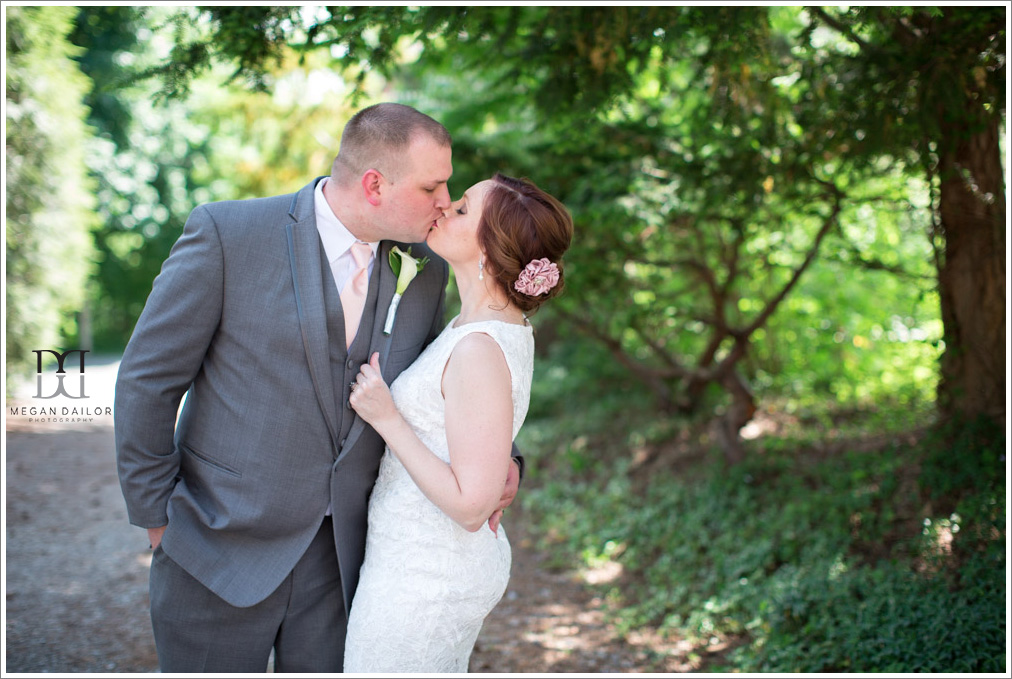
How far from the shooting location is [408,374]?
2330mm

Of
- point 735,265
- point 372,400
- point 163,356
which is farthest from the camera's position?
point 735,265

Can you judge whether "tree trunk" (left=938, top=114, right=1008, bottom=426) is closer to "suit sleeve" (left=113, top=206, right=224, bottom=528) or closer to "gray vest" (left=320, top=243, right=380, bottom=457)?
"gray vest" (left=320, top=243, right=380, bottom=457)

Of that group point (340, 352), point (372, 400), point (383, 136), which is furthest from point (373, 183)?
point (372, 400)

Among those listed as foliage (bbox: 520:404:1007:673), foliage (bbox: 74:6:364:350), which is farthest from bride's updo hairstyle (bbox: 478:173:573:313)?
foliage (bbox: 74:6:364:350)

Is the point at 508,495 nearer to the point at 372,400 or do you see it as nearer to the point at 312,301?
the point at 372,400

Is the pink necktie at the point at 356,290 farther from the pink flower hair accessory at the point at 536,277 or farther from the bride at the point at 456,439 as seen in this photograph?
the pink flower hair accessory at the point at 536,277

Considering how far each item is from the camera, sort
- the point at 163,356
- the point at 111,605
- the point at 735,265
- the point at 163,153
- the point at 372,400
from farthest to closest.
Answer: the point at 163,153, the point at 735,265, the point at 111,605, the point at 372,400, the point at 163,356

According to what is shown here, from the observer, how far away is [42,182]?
8.45 metres

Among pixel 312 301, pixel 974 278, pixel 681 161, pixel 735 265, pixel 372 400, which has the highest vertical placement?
pixel 681 161

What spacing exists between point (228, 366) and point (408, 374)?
1.77ft

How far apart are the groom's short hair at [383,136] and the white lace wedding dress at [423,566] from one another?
57 centimetres

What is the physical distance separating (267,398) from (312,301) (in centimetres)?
32

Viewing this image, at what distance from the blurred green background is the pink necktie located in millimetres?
1052

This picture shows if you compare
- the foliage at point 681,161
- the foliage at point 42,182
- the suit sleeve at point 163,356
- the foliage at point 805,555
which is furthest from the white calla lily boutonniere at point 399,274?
the foliage at point 42,182
